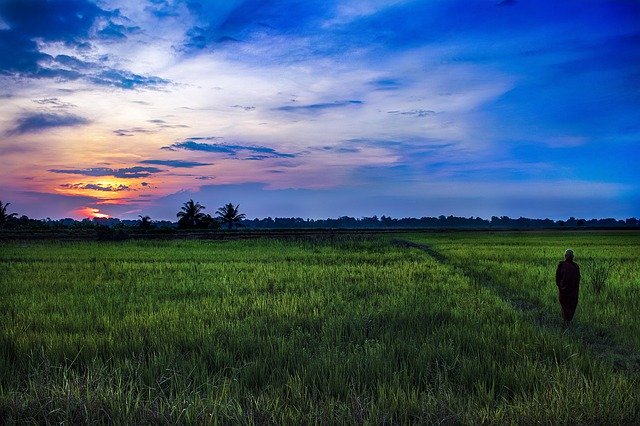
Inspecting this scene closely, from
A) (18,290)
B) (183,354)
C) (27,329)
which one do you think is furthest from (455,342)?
(18,290)

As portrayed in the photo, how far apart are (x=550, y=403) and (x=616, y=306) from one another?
662 centimetres

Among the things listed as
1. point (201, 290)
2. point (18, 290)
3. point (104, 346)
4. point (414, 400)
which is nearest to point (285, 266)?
point (201, 290)

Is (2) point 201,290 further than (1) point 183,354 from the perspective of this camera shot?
Yes

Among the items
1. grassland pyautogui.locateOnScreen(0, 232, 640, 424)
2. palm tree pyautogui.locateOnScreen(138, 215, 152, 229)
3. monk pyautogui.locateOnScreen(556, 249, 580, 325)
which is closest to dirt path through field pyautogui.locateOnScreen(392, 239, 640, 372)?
grassland pyautogui.locateOnScreen(0, 232, 640, 424)

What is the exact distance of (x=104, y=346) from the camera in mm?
5824

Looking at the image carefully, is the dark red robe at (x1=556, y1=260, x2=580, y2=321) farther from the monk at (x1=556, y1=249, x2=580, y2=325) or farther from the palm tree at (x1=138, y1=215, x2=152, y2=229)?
the palm tree at (x1=138, y1=215, x2=152, y2=229)

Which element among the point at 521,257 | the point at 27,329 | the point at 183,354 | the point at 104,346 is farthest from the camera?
the point at 521,257

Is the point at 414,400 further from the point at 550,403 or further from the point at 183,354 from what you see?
the point at 183,354

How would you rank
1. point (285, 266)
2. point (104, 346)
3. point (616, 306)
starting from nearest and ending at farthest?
point (104, 346), point (616, 306), point (285, 266)

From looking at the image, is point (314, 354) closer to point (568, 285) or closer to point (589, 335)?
point (589, 335)

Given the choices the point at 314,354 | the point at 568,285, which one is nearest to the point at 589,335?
the point at 568,285

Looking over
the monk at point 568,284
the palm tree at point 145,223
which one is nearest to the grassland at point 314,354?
the monk at point 568,284

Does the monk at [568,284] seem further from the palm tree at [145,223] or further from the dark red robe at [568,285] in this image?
the palm tree at [145,223]

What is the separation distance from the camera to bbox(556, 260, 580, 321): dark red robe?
25.7 ft
